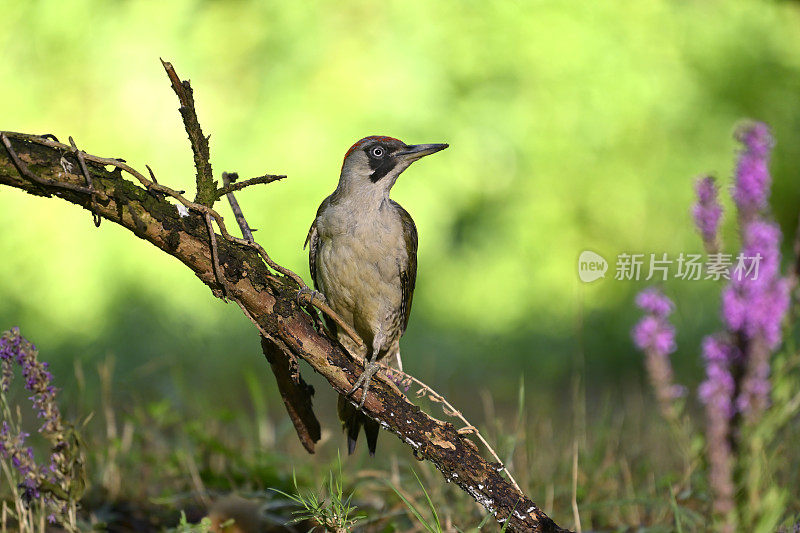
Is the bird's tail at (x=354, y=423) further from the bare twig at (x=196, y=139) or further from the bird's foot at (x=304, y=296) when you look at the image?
the bare twig at (x=196, y=139)

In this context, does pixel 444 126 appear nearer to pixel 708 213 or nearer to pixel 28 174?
pixel 708 213

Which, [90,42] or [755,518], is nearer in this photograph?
[755,518]

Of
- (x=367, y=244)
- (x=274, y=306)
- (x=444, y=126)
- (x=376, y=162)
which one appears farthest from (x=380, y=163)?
(x=444, y=126)

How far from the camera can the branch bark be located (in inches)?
78.2

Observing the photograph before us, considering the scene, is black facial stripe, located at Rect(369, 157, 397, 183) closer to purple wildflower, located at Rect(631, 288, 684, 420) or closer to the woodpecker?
the woodpecker

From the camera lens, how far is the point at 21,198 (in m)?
7.11

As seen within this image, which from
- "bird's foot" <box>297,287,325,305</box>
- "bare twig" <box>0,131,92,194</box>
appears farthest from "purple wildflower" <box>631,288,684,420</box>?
"bare twig" <box>0,131,92,194</box>

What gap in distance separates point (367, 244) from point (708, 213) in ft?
3.38

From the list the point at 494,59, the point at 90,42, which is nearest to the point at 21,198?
the point at 90,42

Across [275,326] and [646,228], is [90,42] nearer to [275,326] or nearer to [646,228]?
[646,228]

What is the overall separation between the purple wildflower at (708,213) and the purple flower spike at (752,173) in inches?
2.3

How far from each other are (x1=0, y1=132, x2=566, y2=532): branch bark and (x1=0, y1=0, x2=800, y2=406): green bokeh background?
4408 mm

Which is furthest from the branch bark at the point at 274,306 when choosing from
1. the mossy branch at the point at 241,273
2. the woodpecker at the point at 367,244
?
the woodpecker at the point at 367,244

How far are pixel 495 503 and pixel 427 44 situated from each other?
19.4ft
